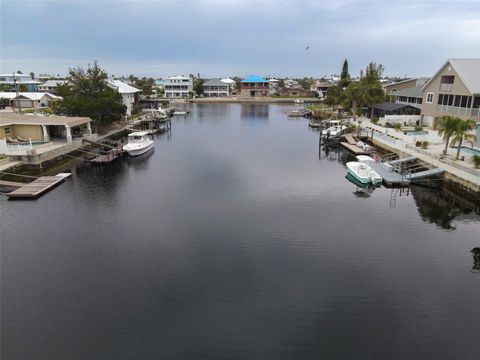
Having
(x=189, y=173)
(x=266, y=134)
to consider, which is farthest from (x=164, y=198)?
(x=266, y=134)

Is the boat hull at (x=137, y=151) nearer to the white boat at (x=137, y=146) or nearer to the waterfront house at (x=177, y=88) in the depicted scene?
the white boat at (x=137, y=146)

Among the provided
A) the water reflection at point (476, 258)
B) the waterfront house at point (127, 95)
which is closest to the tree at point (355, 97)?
the waterfront house at point (127, 95)

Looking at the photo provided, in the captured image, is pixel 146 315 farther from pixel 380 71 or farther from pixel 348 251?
pixel 380 71

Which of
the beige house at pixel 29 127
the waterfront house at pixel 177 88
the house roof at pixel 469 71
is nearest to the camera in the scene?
the beige house at pixel 29 127

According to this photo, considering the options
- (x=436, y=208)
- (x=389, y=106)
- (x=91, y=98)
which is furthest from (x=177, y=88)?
(x=436, y=208)

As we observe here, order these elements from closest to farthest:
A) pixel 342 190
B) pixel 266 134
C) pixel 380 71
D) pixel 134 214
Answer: pixel 134 214
pixel 342 190
pixel 266 134
pixel 380 71

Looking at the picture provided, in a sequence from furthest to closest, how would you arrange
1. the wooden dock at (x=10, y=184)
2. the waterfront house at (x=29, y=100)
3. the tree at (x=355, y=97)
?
the waterfront house at (x=29, y=100) < the tree at (x=355, y=97) < the wooden dock at (x=10, y=184)

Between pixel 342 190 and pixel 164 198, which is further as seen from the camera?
pixel 342 190
